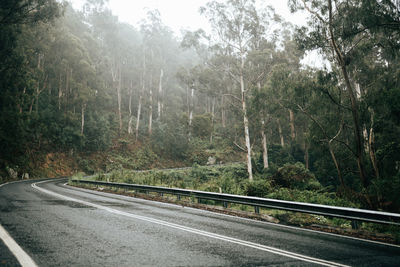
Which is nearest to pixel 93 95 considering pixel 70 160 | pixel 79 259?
pixel 70 160

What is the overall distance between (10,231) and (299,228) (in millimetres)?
6565

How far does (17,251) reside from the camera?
441 centimetres

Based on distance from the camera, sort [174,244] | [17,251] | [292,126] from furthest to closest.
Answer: [292,126] → [174,244] → [17,251]

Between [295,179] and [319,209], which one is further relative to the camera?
[295,179]

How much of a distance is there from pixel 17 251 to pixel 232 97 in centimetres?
3185

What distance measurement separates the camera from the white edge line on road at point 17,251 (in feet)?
12.8

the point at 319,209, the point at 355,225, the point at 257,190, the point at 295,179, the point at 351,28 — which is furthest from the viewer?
the point at 295,179

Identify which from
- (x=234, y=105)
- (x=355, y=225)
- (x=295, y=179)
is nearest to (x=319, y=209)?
(x=355, y=225)

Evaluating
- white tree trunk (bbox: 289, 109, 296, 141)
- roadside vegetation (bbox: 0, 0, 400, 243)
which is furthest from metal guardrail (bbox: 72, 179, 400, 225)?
white tree trunk (bbox: 289, 109, 296, 141)

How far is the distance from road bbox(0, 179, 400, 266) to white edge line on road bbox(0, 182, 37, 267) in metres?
0.07

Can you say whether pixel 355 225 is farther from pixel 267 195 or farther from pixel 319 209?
pixel 267 195

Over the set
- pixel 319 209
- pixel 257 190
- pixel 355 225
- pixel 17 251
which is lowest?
pixel 17 251

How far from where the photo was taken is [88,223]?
682 cm

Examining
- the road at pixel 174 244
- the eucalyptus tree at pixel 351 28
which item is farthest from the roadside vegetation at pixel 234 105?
the road at pixel 174 244
